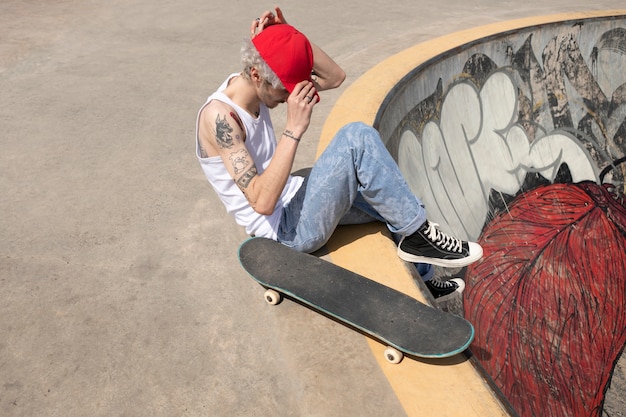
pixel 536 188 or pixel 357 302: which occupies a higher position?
pixel 357 302

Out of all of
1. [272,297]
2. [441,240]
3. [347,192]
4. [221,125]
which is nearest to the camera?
[221,125]

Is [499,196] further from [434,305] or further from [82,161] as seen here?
[82,161]

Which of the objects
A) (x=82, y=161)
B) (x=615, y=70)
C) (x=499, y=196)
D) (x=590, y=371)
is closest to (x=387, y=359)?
(x=82, y=161)

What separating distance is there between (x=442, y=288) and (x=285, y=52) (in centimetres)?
255

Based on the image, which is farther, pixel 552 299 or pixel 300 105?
pixel 552 299

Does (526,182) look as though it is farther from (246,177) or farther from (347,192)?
(246,177)

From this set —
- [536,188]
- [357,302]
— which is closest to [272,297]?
[357,302]

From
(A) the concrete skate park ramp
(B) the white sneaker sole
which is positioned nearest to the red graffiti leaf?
(A) the concrete skate park ramp

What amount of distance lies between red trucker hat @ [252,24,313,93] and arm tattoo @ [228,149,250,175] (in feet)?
1.66

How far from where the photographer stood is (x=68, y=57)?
7723mm

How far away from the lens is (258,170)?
366 centimetres

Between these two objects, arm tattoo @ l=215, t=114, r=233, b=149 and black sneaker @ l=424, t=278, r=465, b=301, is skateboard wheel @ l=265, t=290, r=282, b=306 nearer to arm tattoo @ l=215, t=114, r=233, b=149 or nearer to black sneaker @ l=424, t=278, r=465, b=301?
arm tattoo @ l=215, t=114, r=233, b=149

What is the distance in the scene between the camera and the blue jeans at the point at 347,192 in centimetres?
340

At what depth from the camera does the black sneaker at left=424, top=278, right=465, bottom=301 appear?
4449 millimetres
